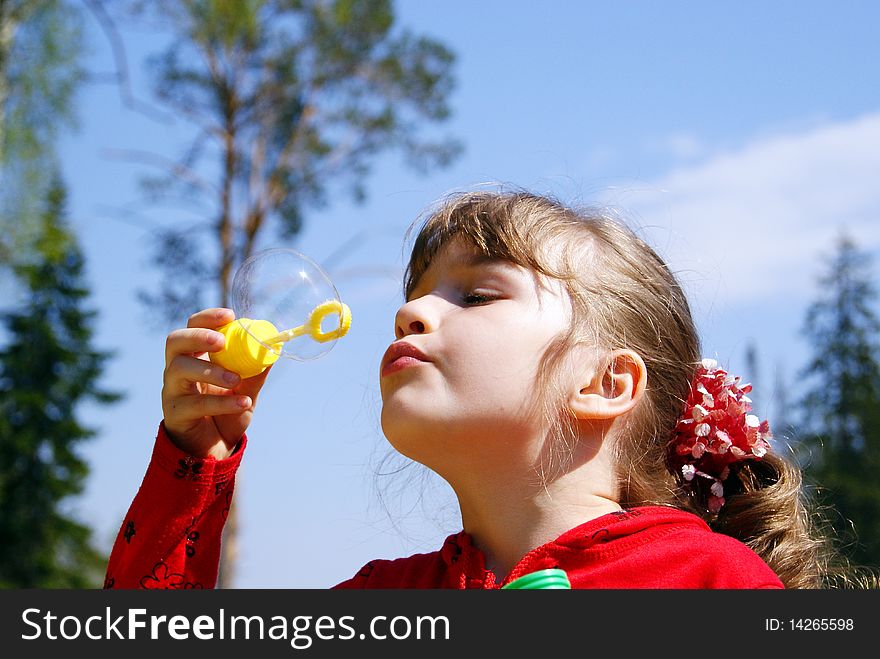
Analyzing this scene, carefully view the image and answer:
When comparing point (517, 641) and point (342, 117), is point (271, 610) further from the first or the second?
point (342, 117)

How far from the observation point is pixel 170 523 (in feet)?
7.46

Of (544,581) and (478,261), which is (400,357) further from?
(544,581)

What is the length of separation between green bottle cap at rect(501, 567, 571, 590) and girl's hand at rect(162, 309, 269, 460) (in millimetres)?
775

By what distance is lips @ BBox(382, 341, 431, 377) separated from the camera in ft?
6.57

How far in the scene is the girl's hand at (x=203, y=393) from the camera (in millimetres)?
2162

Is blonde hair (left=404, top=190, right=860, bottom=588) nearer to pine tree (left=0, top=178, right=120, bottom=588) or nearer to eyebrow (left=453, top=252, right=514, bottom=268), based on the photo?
eyebrow (left=453, top=252, right=514, bottom=268)

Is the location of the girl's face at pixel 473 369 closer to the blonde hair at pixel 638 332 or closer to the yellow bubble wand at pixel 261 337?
the blonde hair at pixel 638 332

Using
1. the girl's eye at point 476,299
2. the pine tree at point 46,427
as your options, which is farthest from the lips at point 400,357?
the pine tree at point 46,427

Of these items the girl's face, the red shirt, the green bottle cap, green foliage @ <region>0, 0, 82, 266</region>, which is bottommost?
the green bottle cap

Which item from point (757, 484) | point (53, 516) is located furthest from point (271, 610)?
point (53, 516)

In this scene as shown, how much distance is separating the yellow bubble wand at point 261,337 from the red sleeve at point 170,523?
0.28m

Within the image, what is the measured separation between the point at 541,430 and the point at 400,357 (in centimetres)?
33

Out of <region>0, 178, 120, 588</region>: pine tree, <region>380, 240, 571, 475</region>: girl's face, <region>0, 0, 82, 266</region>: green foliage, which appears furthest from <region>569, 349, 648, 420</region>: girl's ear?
<region>0, 178, 120, 588</region>: pine tree

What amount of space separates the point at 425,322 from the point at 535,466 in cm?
37
